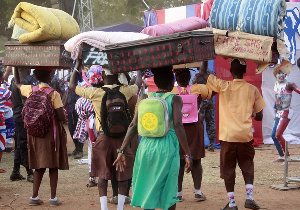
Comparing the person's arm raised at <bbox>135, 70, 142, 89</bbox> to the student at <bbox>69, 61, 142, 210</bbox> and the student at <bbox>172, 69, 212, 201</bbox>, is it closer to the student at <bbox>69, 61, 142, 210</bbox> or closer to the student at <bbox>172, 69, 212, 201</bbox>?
the student at <bbox>69, 61, 142, 210</bbox>

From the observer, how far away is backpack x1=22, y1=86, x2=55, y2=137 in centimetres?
684

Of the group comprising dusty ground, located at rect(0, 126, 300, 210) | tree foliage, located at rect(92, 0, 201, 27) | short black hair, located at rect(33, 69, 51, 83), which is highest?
tree foliage, located at rect(92, 0, 201, 27)

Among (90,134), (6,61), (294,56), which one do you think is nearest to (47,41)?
(6,61)

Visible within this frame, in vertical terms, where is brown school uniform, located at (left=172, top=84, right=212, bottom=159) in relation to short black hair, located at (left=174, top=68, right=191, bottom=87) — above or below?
below

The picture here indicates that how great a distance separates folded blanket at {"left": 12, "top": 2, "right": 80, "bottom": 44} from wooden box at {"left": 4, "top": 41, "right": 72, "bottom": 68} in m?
0.10

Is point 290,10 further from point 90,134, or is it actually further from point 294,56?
point 90,134

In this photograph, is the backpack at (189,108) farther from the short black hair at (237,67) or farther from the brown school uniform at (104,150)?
the brown school uniform at (104,150)

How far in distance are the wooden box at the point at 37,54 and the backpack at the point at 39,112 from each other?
0.44 metres

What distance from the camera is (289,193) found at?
787 centimetres

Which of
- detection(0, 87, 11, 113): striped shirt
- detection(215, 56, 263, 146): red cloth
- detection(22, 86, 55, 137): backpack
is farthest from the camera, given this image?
detection(215, 56, 263, 146): red cloth

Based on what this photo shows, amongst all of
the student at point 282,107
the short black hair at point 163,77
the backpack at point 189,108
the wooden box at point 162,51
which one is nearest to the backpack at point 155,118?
the short black hair at point 163,77

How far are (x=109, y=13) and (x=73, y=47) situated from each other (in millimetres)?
42186

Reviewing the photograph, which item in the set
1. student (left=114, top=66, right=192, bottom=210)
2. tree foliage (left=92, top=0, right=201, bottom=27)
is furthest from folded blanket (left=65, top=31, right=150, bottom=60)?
tree foliage (left=92, top=0, right=201, bottom=27)

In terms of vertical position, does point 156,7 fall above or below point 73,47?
above
